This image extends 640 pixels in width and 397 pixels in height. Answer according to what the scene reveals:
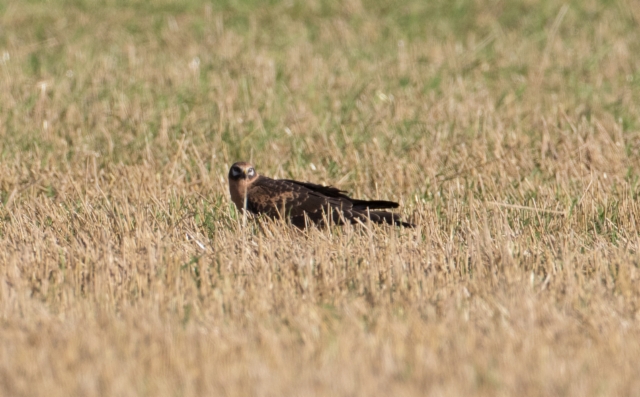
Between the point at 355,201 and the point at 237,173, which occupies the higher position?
the point at 237,173

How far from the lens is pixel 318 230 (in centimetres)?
654

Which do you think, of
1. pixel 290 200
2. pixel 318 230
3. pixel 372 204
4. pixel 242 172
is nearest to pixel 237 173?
pixel 242 172

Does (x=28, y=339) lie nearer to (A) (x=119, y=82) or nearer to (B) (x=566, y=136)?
(B) (x=566, y=136)

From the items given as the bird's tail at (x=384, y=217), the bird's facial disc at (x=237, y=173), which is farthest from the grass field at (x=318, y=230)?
the bird's facial disc at (x=237, y=173)

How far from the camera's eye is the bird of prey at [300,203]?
6695mm

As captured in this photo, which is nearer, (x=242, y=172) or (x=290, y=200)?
(x=290, y=200)

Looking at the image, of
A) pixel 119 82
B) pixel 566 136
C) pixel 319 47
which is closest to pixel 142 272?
pixel 566 136

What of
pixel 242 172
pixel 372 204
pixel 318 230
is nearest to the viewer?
pixel 318 230

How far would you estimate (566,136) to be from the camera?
9234 mm

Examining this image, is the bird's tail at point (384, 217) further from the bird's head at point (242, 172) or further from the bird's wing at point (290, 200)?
the bird's head at point (242, 172)

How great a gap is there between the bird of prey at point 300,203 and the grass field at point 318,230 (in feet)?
→ 0.46

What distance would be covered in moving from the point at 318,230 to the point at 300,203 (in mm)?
367

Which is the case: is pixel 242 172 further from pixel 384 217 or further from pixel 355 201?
pixel 384 217

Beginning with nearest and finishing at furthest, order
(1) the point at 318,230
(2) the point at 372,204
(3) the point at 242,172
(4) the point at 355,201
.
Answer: (1) the point at 318,230 < (2) the point at 372,204 < (4) the point at 355,201 < (3) the point at 242,172
